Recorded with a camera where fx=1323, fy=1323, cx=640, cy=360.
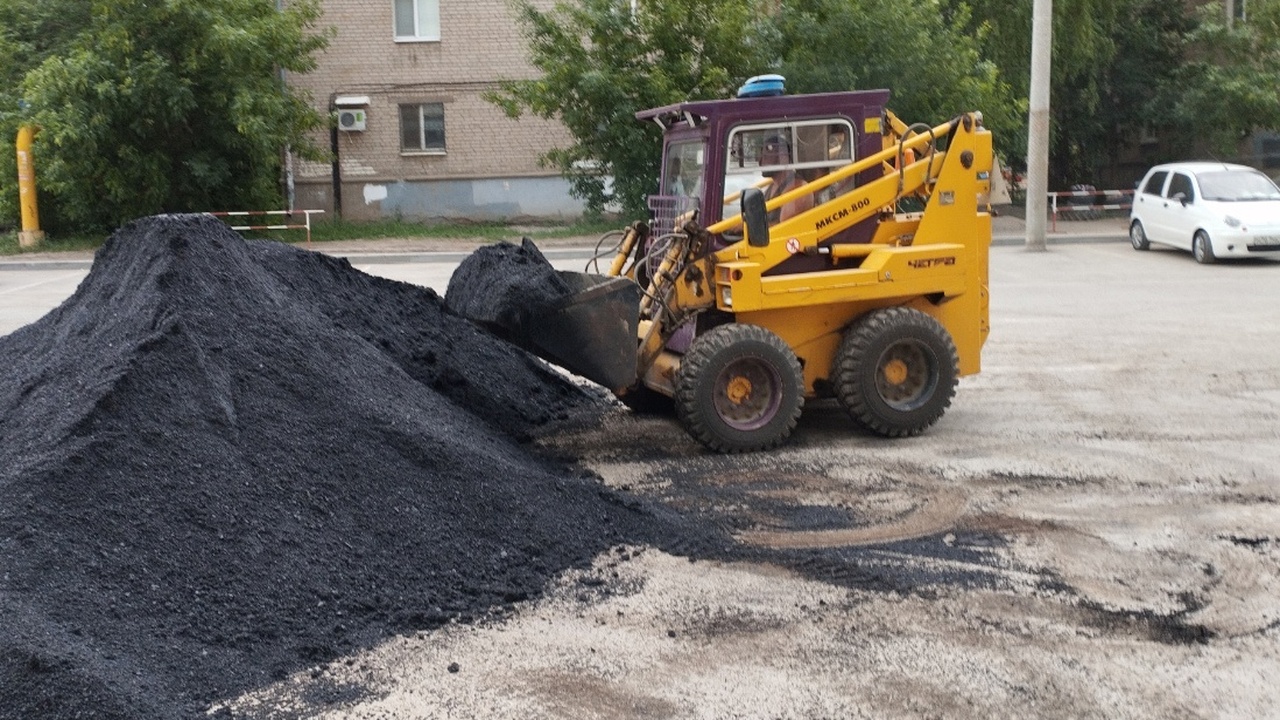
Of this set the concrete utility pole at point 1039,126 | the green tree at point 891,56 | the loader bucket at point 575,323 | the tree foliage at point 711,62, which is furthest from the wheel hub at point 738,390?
the tree foliage at point 711,62

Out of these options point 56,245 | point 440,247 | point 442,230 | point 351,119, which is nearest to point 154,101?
point 56,245

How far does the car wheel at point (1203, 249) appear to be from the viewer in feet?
66.8

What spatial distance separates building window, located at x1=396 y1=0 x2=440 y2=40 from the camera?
31.0 m

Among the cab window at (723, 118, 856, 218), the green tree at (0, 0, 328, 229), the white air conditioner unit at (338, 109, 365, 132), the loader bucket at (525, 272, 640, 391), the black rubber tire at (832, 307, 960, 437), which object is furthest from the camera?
the white air conditioner unit at (338, 109, 365, 132)

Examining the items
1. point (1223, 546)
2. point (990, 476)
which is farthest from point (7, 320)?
point (1223, 546)

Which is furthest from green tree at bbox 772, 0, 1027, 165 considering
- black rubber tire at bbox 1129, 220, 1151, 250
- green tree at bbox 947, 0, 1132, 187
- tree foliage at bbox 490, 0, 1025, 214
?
black rubber tire at bbox 1129, 220, 1151, 250

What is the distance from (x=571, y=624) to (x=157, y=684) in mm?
1703

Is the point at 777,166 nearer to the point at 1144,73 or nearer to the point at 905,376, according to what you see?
the point at 905,376

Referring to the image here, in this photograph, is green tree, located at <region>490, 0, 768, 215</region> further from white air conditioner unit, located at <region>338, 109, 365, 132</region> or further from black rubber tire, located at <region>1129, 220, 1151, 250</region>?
black rubber tire, located at <region>1129, 220, 1151, 250</region>

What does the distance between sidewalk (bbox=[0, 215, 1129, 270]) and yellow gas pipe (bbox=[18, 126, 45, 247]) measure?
1044 mm

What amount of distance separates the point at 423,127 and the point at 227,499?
26.5 m

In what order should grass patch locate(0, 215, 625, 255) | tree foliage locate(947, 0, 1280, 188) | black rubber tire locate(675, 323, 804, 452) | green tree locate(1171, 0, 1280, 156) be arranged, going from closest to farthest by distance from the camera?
black rubber tire locate(675, 323, 804, 452)
grass patch locate(0, 215, 625, 255)
tree foliage locate(947, 0, 1280, 188)
green tree locate(1171, 0, 1280, 156)

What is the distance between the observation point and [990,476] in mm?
8148

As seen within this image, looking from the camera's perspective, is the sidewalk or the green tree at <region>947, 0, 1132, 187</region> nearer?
the sidewalk
